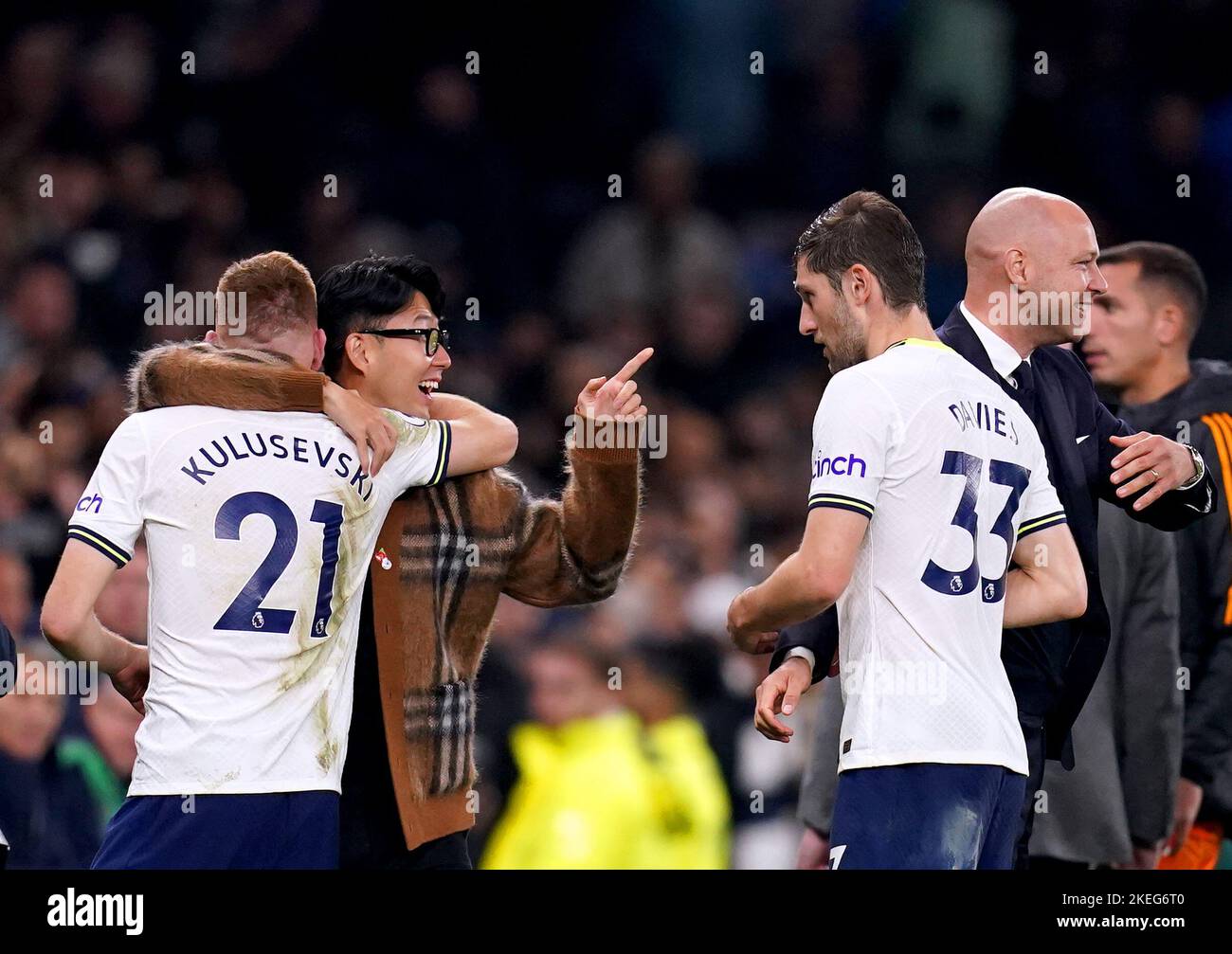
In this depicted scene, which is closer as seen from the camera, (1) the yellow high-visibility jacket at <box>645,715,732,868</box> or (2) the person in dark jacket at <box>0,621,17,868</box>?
(2) the person in dark jacket at <box>0,621,17,868</box>

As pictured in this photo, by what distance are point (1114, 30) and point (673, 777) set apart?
5397 mm

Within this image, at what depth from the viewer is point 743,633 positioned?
12.0 feet

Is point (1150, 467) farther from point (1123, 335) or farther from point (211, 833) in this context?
point (211, 833)

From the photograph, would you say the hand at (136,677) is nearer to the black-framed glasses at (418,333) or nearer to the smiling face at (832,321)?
the black-framed glasses at (418,333)

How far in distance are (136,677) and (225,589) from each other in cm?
37

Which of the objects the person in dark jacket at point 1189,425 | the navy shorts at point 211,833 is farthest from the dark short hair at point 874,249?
the person in dark jacket at point 1189,425

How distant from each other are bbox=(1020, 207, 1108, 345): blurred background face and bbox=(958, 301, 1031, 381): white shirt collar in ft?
0.23

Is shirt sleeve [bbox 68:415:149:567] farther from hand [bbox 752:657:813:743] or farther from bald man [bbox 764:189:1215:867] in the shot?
bald man [bbox 764:189:1215:867]

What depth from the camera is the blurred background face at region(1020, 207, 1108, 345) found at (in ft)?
13.1

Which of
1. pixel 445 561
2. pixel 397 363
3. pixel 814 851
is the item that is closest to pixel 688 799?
pixel 814 851

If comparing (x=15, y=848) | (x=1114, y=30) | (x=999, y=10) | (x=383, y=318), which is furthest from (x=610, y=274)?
(x=383, y=318)

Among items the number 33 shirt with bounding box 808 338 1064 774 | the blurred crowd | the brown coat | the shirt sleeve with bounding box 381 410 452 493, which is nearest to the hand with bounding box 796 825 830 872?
the brown coat

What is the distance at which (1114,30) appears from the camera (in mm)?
10055
